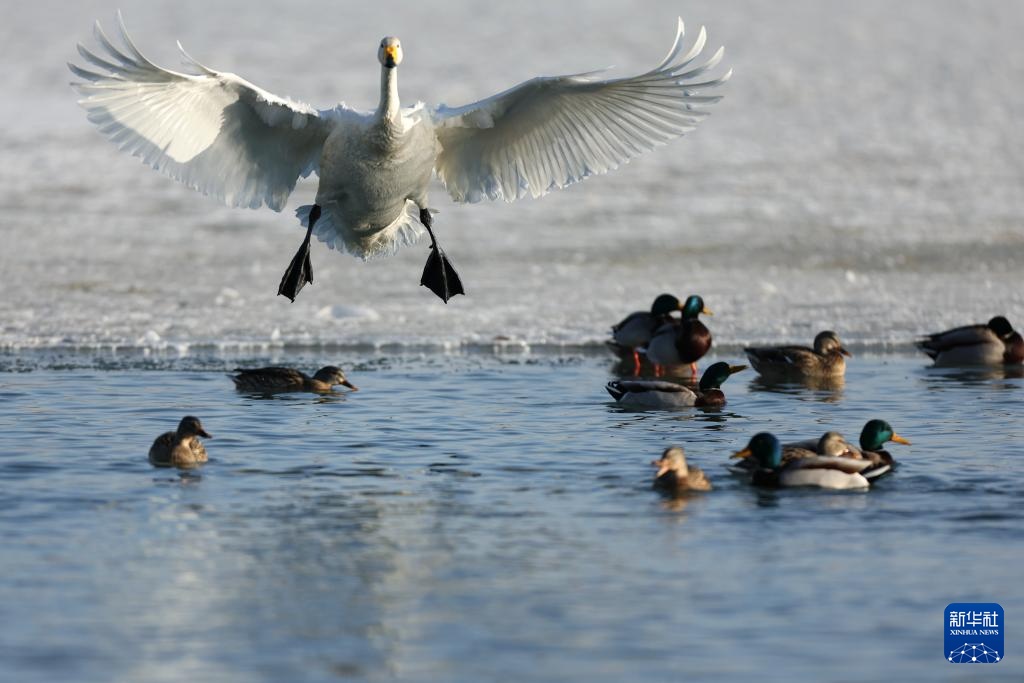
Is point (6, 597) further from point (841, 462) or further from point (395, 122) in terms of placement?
point (395, 122)

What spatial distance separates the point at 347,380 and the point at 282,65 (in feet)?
49.7

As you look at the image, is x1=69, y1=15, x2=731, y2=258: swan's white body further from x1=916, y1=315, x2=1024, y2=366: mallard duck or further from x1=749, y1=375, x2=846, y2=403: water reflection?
x1=916, y1=315, x2=1024, y2=366: mallard duck

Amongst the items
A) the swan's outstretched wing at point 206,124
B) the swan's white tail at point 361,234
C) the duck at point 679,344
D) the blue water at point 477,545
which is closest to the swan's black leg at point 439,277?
the swan's white tail at point 361,234

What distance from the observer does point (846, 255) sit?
685 inches

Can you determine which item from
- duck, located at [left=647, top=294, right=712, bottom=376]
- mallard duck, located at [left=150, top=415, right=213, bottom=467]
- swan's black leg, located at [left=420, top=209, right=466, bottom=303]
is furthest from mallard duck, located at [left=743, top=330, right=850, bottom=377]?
mallard duck, located at [left=150, top=415, right=213, bottom=467]

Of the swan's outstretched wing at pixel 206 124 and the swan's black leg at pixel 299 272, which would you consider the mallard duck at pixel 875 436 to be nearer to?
the swan's outstretched wing at pixel 206 124

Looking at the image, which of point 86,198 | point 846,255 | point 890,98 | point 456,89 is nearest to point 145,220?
point 86,198

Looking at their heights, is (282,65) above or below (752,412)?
above

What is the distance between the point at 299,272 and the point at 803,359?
11.9 feet

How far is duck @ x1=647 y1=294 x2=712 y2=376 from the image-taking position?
1235 cm

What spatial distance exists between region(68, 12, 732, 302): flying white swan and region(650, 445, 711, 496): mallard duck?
2654 mm

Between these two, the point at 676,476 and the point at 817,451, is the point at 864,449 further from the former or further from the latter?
the point at 676,476

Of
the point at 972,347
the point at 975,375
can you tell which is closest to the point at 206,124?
the point at 975,375

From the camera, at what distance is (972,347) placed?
478 inches
